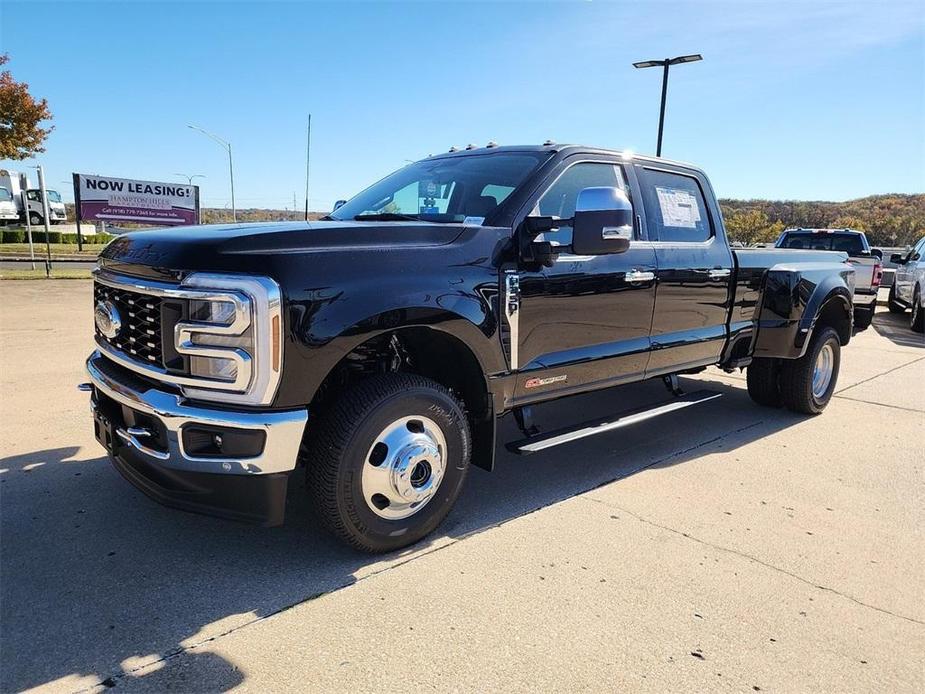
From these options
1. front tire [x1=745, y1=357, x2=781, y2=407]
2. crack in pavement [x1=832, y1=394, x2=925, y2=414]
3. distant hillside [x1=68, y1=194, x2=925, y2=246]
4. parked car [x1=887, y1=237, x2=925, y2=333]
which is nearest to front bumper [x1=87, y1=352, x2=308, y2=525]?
front tire [x1=745, y1=357, x2=781, y2=407]

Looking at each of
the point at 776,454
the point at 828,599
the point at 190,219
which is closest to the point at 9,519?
the point at 828,599

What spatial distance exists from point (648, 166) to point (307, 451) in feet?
9.94

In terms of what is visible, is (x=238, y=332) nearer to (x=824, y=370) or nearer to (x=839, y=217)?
(x=824, y=370)

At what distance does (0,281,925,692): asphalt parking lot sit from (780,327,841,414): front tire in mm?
1074

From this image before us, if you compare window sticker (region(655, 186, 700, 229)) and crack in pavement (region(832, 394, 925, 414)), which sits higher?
window sticker (region(655, 186, 700, 229))

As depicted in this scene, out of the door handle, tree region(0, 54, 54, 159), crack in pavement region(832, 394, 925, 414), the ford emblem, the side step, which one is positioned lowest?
crack in pavement region(832, 394, 925, 414)

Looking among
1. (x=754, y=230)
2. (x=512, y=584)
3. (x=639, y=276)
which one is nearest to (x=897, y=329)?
(x=639, y=276)

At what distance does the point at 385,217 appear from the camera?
153 inches

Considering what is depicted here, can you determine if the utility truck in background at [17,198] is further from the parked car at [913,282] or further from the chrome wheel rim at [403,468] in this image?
the chrome wheel rim at [403,468]

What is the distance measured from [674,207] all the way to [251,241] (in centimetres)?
311

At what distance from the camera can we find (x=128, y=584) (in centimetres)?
277

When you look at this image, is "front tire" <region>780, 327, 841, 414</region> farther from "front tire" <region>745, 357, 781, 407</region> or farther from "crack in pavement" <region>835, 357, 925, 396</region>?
"crack in pavement" <region>835, 357, 925, 396</region>

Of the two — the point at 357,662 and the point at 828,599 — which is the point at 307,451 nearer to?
the point at 357,662

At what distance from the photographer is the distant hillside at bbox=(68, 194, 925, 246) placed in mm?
40562
